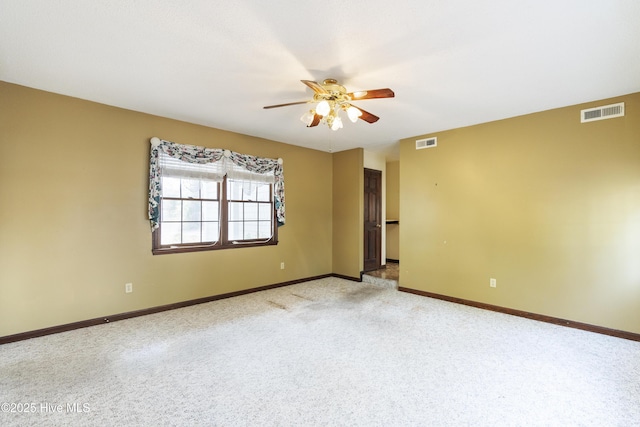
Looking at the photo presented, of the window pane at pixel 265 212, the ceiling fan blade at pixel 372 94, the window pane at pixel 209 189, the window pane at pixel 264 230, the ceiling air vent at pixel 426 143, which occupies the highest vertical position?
the ceiling air vent at pixel 426 143

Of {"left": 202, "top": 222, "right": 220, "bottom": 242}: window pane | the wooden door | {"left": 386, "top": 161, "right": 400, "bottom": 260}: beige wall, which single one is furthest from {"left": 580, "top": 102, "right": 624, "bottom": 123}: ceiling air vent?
{"left": 202, "top": 222, "right": 220, "bottom": 242}: window pane

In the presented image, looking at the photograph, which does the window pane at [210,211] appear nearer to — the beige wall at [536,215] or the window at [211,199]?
the window at [211,199]

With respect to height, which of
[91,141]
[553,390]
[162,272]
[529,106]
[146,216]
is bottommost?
[553,390]

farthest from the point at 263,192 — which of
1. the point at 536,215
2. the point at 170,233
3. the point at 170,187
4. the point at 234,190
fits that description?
the point at 536,215

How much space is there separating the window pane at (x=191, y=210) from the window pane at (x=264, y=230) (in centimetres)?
110

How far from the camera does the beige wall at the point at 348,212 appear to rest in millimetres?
5844

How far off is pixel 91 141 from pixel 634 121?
19.8ft

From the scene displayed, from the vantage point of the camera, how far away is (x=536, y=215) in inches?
150

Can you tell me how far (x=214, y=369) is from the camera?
2521 mm

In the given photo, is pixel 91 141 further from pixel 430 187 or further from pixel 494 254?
pixel 494 254

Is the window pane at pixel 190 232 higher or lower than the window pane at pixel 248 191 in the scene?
lower

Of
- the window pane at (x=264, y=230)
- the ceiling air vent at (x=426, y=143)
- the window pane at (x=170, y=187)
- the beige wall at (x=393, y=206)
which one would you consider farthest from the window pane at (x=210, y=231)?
the beige wall at (x=393, y=206)

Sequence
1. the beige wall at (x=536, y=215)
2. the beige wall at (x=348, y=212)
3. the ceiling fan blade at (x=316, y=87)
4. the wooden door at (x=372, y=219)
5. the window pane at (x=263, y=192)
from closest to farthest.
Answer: the ceiling fan blade at (x=316, y=87), the beige wall at (x=536, y=215), the window pane at (x=263, y=192), the beige wall at (x=348, y=212), the wooden door at (x=372, y=219)

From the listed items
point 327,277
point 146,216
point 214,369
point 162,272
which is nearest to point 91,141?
point 146,216
